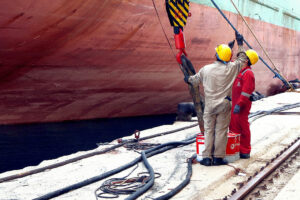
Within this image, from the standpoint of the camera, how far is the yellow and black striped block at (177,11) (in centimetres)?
612

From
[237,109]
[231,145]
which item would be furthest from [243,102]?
[231,145]

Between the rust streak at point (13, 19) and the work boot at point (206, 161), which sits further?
the rust streak at point (13, 19)

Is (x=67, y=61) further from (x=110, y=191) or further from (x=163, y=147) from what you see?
(x=110, y=191)

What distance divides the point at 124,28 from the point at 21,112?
8.96 ft

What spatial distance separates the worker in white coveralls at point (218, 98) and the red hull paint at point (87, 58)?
348cm

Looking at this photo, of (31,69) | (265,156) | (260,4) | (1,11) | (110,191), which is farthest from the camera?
(260,4)

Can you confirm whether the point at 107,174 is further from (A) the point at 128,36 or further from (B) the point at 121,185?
(A) the point at 128,36

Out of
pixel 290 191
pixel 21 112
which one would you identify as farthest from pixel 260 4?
pixel 290 191

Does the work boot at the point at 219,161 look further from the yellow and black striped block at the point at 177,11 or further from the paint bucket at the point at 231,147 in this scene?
the yellow and black striped block at the point at 177,11

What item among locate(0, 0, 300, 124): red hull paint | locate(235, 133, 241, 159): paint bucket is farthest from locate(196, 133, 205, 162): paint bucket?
locate(0, 0, 300, 124): red hull paint

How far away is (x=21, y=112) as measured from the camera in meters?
7.58

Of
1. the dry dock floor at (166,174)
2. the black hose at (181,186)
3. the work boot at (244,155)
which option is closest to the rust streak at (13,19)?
the dry dock floor at (166,174)

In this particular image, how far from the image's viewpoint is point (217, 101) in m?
4.36

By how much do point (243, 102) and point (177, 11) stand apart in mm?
2507
